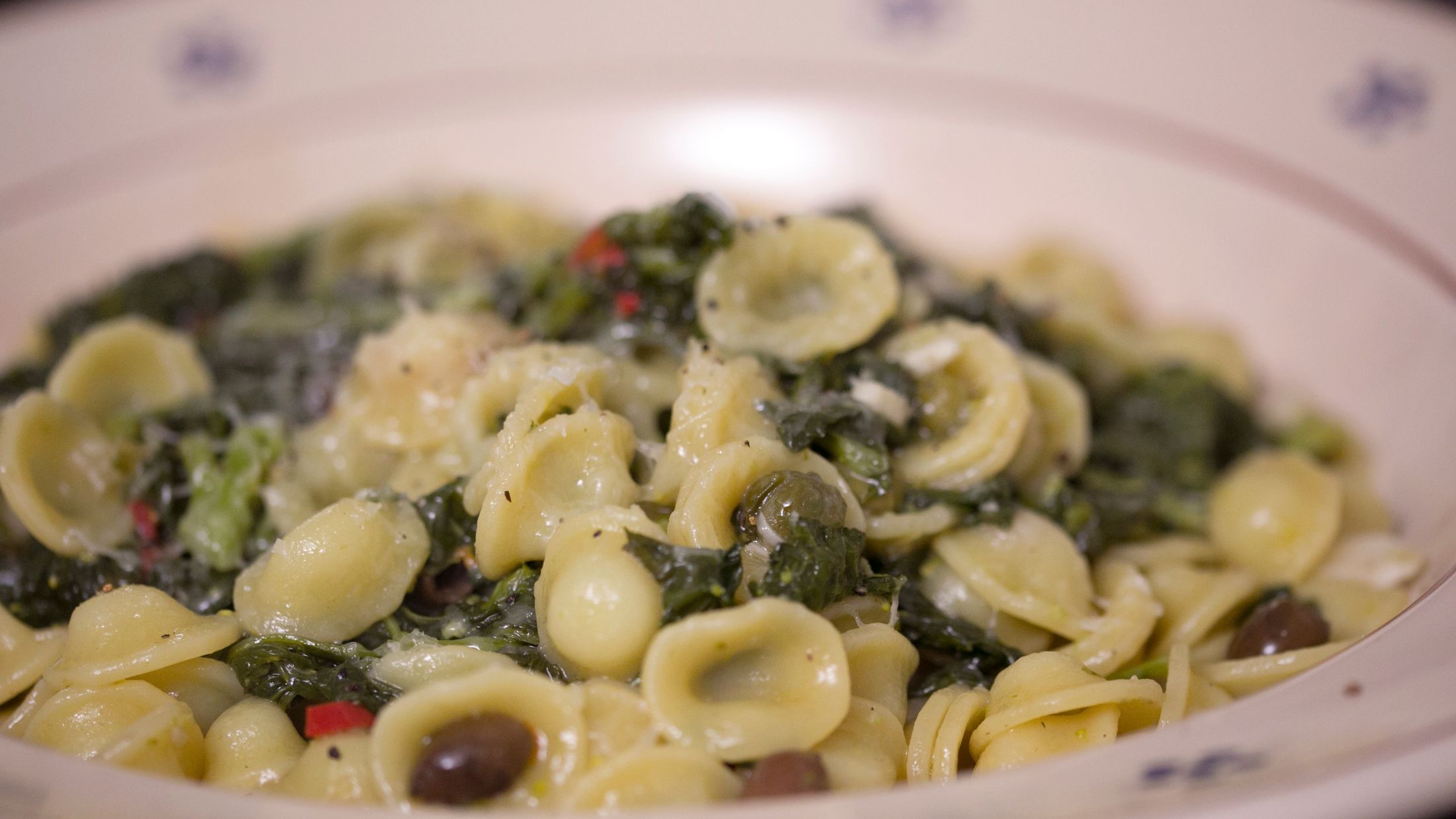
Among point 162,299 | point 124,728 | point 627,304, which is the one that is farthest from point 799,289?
point 162,299

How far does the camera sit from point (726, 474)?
7.51 ft

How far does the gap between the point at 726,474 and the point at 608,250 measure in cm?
97

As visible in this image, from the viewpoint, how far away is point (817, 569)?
2.19 meters

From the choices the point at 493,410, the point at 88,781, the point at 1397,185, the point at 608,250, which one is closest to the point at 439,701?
the point at 88,781

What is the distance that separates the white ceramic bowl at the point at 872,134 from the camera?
3.64 m

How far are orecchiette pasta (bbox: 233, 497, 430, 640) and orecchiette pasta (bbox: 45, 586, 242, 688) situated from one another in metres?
0.10

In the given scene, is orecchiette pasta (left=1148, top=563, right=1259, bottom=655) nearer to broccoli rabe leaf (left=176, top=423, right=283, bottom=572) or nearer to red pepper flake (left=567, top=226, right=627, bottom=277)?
red pepper flake (left=567, top=226, right=627, bottom=277)

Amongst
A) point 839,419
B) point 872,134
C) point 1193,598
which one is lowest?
point 1193,598

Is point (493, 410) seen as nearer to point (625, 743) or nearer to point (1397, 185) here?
point (625, 743)

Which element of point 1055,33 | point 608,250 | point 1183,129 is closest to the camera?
point 608,250

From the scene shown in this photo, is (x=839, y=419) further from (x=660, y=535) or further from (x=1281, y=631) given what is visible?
(x=1281, y=631)

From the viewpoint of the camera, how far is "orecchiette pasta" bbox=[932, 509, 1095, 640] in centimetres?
253

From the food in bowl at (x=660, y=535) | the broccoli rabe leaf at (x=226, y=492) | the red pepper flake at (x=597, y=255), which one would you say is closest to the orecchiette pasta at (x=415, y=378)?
the food in bowl at (x=660, y=535)

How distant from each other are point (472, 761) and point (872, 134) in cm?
347
